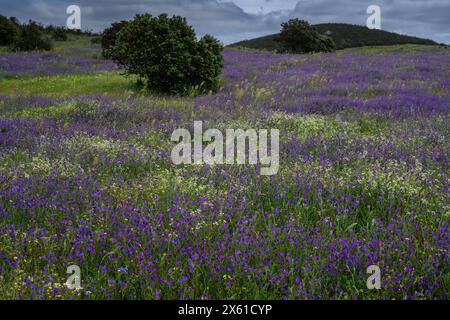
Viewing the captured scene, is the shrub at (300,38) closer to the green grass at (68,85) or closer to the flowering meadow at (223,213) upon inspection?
the green grass at (68,85)

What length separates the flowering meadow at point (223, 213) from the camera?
3219 millimetres

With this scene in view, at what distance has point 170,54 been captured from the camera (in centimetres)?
1421

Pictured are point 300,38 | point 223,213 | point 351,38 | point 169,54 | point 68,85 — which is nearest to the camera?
point 223,213

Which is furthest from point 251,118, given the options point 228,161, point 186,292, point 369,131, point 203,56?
point 186,292

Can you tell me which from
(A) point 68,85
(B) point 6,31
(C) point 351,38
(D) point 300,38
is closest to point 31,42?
(B) point 6,31

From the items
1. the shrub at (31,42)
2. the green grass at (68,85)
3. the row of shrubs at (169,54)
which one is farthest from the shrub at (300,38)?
the row of shrubs at (169,54)

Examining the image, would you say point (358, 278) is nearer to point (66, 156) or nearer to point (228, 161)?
point (228, 161)

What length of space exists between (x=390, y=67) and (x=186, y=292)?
2014 cm

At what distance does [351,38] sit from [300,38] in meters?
37.1

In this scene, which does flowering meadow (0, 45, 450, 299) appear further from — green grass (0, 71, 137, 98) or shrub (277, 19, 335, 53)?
shrub (277, 19, 335, 53)

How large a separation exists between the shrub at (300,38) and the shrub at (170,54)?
1050 inches

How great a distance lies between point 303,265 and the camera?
3396mm

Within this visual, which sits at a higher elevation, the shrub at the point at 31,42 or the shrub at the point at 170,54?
the shrub at the point at 31,42

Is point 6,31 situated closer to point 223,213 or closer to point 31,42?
point 31,42
